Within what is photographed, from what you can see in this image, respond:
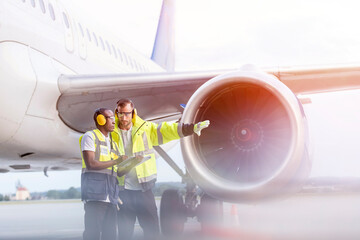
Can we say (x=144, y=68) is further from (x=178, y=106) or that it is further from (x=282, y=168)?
(x=282, y=168)

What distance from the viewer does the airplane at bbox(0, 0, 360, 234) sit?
400 centimetres

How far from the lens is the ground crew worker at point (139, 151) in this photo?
11.5 feet

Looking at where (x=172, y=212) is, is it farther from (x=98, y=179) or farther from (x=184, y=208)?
(x=98, y=179)

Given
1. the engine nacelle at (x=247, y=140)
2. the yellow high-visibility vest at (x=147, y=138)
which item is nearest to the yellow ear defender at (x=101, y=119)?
the yellow high-visibility vest at (x=147, y=138)

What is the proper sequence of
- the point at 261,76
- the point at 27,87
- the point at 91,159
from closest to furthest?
the point at 91,159 → the point at 261,76 → the point at 27,87

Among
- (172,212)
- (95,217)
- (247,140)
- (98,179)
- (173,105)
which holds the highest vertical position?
(173,105)

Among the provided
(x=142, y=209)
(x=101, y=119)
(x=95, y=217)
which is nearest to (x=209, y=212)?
(x=142, y=209)

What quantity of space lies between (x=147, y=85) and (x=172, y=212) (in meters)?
1.66

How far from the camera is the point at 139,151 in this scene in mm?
3459

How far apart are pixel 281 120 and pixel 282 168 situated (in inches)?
17.9

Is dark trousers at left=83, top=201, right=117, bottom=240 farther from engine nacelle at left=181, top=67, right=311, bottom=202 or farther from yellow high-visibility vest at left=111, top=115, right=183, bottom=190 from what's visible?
engine nacelle at left=181, top=67, right=311, bottom=202

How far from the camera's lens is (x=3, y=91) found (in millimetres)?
4230

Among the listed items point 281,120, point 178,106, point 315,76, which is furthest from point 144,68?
point 281,120

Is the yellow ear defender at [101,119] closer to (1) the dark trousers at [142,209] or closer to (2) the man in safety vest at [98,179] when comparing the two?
(2) the man in safety vest at [98,179]
